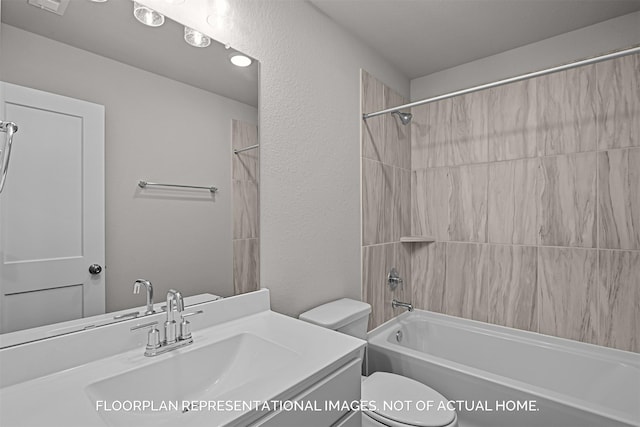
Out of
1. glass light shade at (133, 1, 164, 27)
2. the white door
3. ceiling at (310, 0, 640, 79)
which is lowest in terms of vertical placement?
the white door

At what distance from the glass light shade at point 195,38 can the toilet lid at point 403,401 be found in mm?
1682

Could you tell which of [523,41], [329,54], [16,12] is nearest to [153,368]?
[16,12]

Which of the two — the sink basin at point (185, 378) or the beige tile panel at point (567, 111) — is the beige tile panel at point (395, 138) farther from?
the sink basin at point (185, 378)

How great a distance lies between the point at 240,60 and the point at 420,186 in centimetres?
175

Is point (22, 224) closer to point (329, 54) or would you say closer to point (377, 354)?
point (329, 54)

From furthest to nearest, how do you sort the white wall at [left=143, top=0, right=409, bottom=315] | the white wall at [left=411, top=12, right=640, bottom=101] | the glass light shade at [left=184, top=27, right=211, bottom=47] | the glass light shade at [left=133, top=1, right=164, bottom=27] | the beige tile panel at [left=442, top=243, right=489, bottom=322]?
the beige tile panel at [left=442, top=243, right=489, bottom=322], the white wall at [left=411, top=12, right=640, bottom=101], the white wall at [left=143, top=0, right=409, bottom=315], the glass light shade at [left=184, top=27, right=211, bottom=47], the glass light shade at [left=133, top=1, right=164, bottom=27]

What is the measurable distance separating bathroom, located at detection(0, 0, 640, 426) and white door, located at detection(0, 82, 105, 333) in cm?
8

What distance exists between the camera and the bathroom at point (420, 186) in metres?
1.45

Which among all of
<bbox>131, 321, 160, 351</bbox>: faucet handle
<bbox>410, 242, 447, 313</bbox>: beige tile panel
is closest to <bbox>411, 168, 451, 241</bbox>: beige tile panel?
<bbox>410, 242, 447, 313</bbox>: beige tile panel

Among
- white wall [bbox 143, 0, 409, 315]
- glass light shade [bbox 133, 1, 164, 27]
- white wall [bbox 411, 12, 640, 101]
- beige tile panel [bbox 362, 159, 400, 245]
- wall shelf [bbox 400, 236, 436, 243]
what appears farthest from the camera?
wall shelf [bbox 400, 236, 436, 243]

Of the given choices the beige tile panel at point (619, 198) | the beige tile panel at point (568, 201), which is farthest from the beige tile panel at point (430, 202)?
the beige tile panel at point (619, 198)

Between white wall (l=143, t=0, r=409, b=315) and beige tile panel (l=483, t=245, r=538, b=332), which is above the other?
white wall (l=143, t=0, r=409, b=315)

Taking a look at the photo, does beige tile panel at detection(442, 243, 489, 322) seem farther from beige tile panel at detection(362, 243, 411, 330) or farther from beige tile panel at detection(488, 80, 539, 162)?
beige tile panel at detection(488, 80, 539, 162)

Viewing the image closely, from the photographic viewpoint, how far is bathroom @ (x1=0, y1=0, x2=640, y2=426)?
57.2 inches
